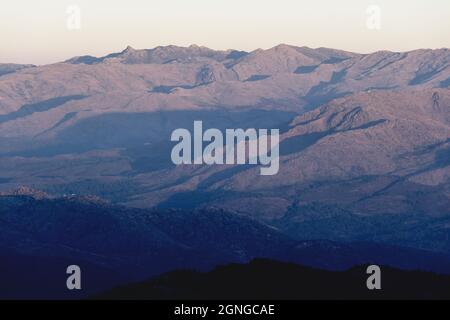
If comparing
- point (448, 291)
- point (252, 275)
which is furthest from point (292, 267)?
point (448, 291)

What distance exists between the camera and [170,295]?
460 feet

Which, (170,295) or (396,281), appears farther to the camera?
(396,281)
